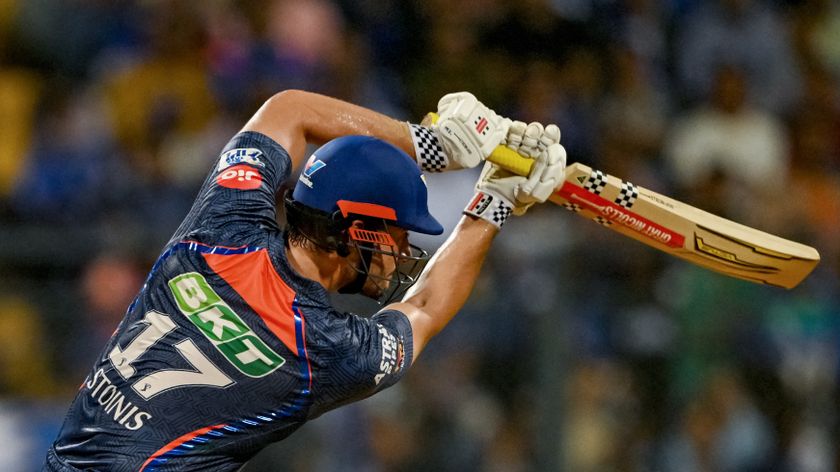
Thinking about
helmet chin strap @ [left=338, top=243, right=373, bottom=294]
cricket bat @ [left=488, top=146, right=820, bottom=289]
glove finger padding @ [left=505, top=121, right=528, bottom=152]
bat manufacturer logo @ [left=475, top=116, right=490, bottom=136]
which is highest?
cricket bat @ [left=488, top=146, right=820, bottom=289]

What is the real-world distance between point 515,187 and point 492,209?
11 centimetres

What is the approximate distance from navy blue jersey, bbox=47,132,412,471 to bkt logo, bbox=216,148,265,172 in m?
0.18

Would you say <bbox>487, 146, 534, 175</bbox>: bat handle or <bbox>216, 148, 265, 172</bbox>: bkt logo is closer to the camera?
<bbox>216, 148, 265, 172</bbox>: bkt logo

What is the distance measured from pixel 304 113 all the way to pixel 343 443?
9.41 feet

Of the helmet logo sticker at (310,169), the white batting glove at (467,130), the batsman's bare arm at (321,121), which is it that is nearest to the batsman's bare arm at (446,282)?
the white batting glove at (467,130)

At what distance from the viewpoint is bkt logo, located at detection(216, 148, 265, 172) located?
3877 millimetres

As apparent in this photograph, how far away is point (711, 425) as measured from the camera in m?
6.51

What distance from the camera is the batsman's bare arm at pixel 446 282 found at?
3.91 meters

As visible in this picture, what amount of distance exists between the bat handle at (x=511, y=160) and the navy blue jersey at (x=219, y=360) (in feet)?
2.45

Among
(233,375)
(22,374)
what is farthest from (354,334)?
(22,374)

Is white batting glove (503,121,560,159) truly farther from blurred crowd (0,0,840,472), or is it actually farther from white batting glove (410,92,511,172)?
blurred crowd (0,0,840,472)

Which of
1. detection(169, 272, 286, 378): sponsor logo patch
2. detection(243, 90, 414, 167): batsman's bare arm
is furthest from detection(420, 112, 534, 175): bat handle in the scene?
detection(169, 272, 286, 378): sponsor logo patch

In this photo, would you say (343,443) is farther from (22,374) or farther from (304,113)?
(304,113)

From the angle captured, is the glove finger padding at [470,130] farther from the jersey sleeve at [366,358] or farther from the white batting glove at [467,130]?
the jersey sleeve at [366,358]
